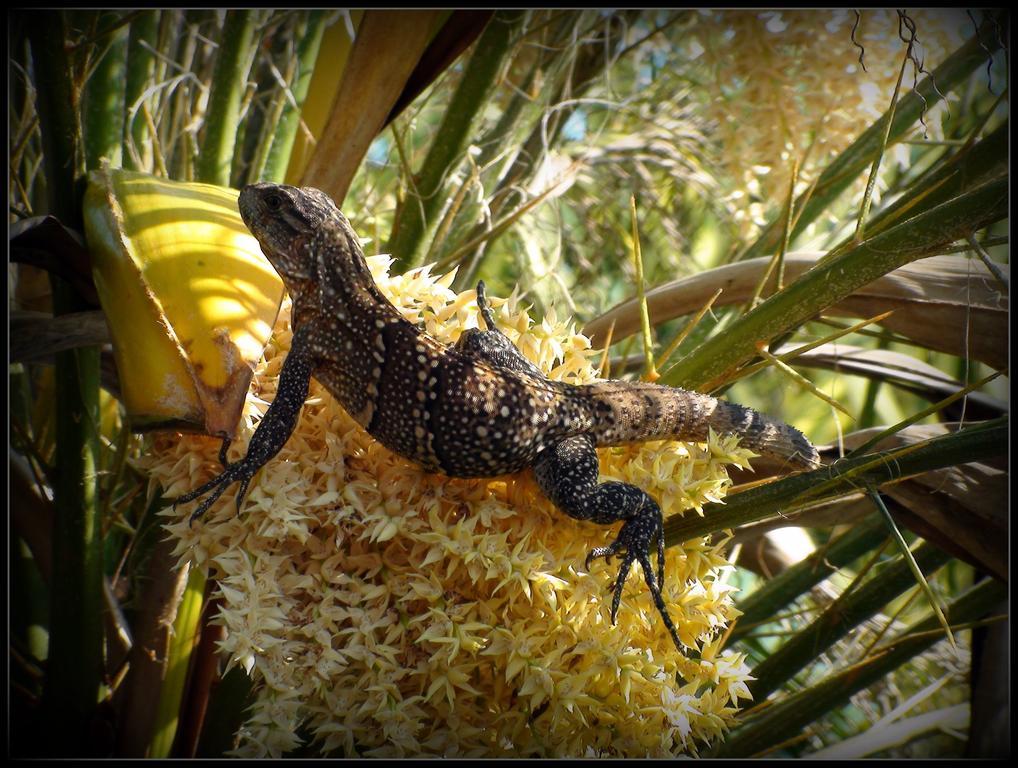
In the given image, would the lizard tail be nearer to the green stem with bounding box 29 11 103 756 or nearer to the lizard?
the lizard

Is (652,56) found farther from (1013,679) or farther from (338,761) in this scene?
(338,761)

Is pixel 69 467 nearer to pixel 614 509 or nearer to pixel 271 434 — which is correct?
pixel 271 434

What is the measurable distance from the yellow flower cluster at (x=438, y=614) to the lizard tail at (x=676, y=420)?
0.16m

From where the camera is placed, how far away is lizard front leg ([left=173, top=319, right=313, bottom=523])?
49.9 inches

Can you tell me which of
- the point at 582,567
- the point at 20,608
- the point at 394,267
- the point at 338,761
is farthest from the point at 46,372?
the point at 582,567

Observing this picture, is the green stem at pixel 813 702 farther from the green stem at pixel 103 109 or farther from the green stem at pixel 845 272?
the green stem at pixel 103 109

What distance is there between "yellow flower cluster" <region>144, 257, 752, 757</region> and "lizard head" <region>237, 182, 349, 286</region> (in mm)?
267

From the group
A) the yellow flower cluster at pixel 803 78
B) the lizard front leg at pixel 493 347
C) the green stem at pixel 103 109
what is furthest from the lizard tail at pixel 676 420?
the green stem at pixel 103 109

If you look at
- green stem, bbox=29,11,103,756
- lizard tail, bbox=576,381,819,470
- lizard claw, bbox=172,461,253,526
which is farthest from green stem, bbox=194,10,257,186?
lizard tail, bbox=576,381,819,470

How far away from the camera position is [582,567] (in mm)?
1300

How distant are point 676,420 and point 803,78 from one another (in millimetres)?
1036

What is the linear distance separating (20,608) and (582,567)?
1494 mm

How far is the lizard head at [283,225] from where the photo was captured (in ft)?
4.92

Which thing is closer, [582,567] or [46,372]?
[582,567]
